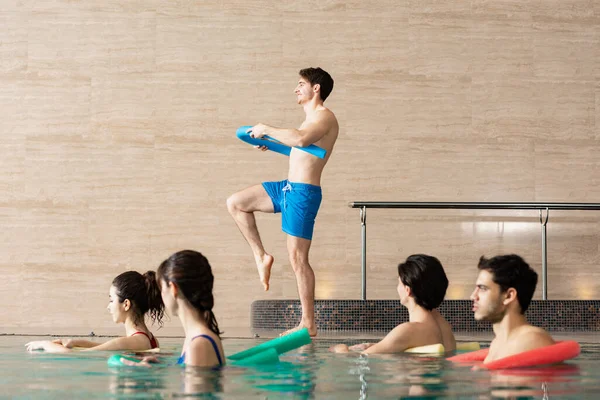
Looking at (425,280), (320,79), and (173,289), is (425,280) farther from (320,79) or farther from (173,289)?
(320,79)

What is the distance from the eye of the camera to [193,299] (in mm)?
3539

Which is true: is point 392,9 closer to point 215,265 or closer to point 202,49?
point 202,49

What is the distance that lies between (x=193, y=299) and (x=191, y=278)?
0.09 metres

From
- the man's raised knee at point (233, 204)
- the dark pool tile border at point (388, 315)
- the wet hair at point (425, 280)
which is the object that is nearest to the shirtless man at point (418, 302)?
the wet hair at point (425, 280)

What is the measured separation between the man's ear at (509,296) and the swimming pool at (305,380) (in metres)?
0.30

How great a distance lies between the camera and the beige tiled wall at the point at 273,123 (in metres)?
10.2

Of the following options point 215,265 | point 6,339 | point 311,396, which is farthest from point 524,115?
point 311,396

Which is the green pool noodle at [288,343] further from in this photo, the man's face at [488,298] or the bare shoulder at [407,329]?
the man's face at [488,298]

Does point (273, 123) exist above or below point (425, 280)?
above

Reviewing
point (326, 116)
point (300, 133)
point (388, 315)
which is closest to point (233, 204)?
point (300, 133)

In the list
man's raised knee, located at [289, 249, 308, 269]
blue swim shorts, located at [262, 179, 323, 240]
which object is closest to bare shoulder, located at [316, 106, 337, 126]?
blue swim shorts, located at [262, 179, 323, 240]

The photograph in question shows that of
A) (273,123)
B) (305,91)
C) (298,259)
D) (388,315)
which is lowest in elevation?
(388,315)

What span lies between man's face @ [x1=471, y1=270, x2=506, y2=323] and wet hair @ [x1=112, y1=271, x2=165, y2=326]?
6.15 feet

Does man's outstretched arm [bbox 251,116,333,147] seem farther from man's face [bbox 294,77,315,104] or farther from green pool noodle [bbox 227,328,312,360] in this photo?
green pool noodle [bbox 227,328,312,360]
